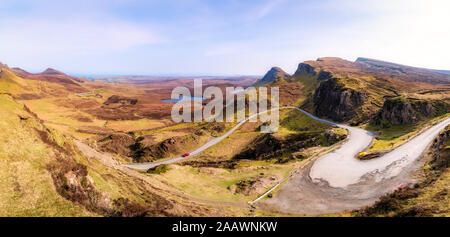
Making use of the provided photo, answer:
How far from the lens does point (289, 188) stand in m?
37.8

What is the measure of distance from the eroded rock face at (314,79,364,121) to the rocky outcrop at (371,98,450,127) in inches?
768

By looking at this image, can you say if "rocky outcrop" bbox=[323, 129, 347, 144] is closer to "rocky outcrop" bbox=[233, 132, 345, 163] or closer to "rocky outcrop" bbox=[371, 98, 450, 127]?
"rocky outcrop" bbox=[233, 132, 345, 163]

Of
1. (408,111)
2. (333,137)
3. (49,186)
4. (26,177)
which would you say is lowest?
(333,137)

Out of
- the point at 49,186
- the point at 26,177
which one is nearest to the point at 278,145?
the point at 49,186

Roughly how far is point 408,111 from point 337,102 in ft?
129

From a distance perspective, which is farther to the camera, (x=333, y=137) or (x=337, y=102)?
(x=337, y=102)

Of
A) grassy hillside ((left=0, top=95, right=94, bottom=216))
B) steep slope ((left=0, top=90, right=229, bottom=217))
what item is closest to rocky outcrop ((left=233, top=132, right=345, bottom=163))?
steep slope ((left=0, top=90, right=229, bottom=217))

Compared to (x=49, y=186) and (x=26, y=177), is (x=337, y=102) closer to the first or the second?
(x=49, y=186)

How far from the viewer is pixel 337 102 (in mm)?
100938

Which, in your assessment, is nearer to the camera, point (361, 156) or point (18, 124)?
point (18, 124)

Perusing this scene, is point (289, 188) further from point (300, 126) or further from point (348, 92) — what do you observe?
point (348, 92)

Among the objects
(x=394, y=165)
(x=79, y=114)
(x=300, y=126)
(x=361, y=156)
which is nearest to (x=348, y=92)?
(x=300, y=126)
